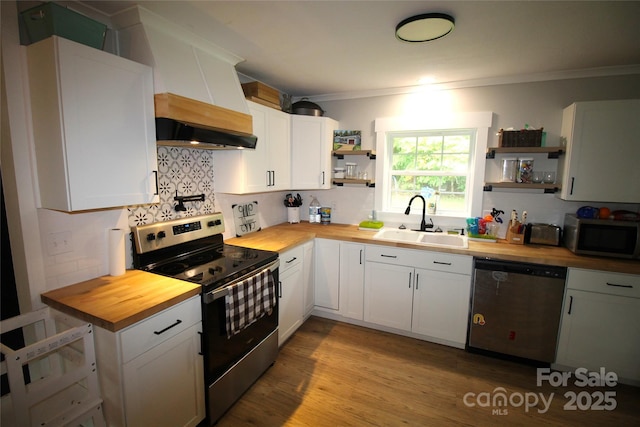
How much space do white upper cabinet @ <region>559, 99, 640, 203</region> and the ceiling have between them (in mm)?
405

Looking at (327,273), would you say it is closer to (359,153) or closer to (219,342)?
(359,153)

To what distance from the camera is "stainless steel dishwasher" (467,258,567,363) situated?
2.24m

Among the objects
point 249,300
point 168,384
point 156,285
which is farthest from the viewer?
point 249,300

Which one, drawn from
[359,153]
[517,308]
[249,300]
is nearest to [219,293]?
[249,300]

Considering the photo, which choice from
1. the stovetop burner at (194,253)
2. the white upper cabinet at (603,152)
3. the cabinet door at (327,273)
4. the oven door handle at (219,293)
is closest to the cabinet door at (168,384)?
the oven door handle at (219,293)

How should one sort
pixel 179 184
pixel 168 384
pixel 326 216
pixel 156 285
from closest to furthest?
pixel 168 384 → pixel 156 285 → pixel 179 184 → pixel 326 216

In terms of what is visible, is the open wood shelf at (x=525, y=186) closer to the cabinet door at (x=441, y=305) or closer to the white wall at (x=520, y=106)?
the white wall at (x=520, y=106)

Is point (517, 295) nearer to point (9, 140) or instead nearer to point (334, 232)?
point (334, 232)

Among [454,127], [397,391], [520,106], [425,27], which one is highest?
[425,27]

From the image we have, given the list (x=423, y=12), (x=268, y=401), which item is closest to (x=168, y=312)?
(x=268, y=401)

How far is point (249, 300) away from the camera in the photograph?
6.26 ft

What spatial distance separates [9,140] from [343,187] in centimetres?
273

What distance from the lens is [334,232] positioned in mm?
3033

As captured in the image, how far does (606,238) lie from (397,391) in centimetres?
199
